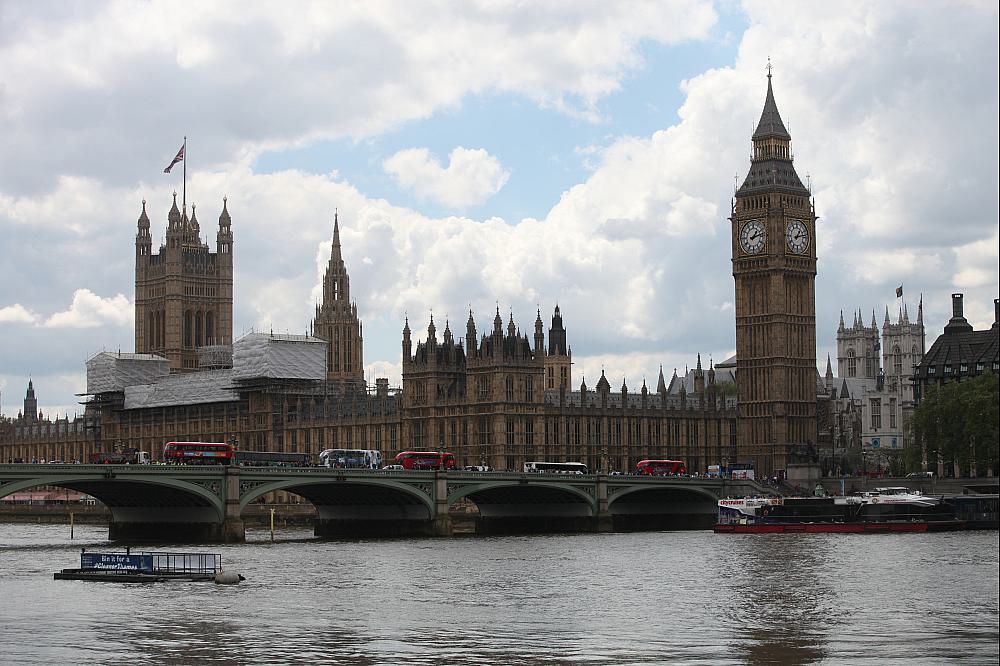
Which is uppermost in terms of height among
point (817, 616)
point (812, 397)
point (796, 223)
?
point (796, 223)

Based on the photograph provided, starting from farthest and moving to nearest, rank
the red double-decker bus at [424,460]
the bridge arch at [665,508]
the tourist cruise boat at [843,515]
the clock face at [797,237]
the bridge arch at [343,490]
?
the clock face at [797,237] → the bridge arch at [665,508] → the red double-decker bus at [424,460] → the tourist cruise boat at [843,515] → the bridge arch at [343,490]

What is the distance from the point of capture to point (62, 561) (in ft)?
290

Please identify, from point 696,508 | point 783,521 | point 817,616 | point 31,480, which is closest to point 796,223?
point 696,508

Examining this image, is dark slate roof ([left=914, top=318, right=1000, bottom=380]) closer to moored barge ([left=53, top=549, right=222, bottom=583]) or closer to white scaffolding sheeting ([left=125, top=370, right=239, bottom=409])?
white scaffolding sheeting ([left=125, top=370, right=239, bottom=409])

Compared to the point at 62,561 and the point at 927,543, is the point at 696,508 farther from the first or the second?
the point at 62,561

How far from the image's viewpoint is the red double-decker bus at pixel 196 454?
115 meters

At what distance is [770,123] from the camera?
164 metres

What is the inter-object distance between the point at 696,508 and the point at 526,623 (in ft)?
254

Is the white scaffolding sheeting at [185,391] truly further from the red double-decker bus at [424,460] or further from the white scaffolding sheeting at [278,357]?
the red double-decker bus at [424,460]

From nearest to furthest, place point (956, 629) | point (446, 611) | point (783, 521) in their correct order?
point (956, 629)
point (446, 611)
point (783, 521)

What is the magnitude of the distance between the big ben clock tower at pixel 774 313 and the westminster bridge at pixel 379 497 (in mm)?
23884

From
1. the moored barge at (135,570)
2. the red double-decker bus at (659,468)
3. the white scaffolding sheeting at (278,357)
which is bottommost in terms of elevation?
the moored barge at (135,570)

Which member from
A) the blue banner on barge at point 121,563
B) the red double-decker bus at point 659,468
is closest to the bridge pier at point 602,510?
the red double-decker bus at point 659,468

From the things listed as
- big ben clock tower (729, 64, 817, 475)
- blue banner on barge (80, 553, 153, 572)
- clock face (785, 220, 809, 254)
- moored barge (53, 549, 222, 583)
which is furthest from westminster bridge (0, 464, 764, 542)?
clock face (785, 220, 809, 254)
